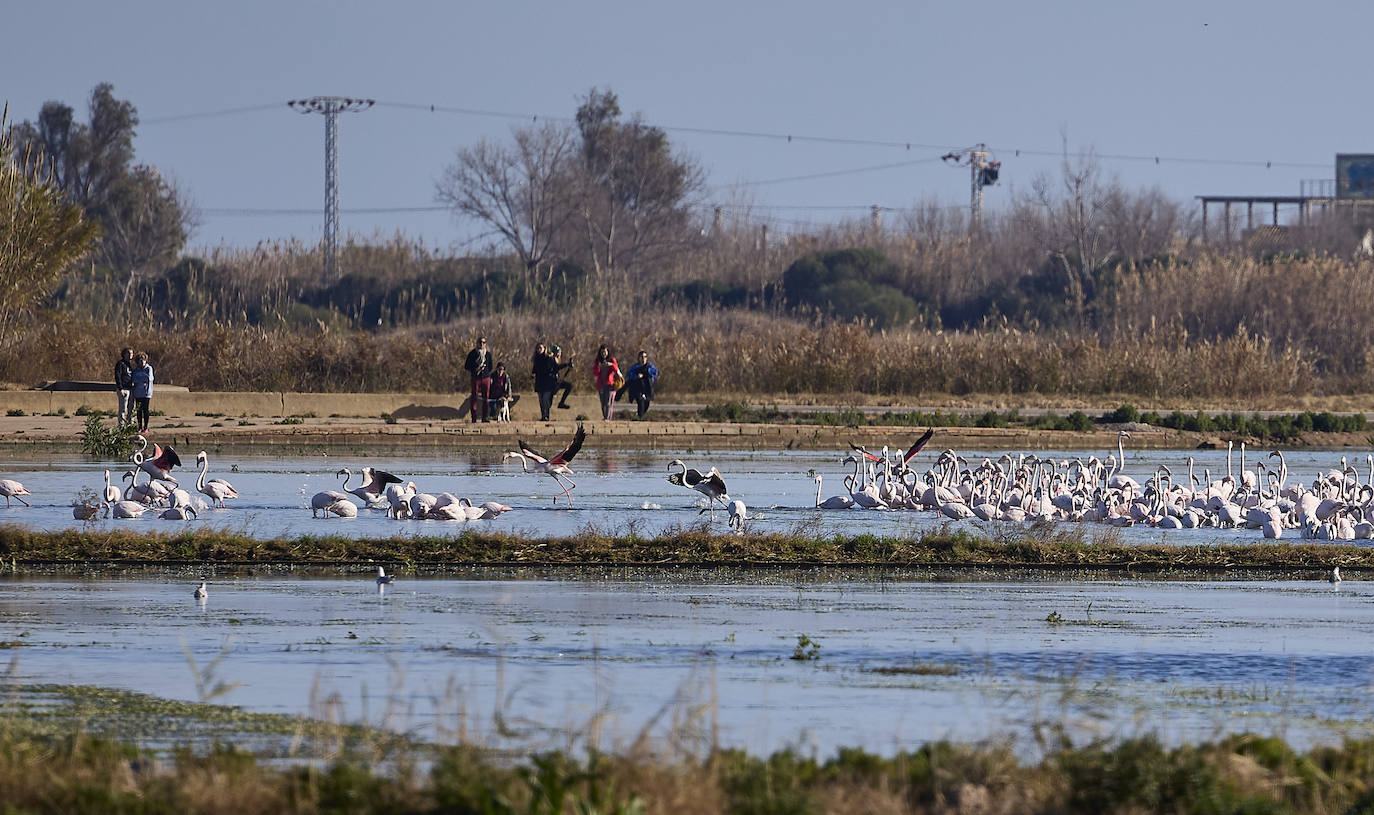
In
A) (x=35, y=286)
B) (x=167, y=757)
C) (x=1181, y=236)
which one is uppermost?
(x=1181, y=236)

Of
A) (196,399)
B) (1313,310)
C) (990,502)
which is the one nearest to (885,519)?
(990,502)

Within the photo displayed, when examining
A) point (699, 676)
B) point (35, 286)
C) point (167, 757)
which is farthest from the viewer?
point (35, 286)

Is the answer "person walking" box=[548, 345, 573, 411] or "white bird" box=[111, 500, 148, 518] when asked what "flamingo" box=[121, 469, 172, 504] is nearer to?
"white bird" box=[111, 500, 148, 518]

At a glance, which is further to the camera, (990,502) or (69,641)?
(990,502)

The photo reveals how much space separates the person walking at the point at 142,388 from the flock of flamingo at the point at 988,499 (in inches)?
346

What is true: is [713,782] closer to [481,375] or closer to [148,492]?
[148,492]

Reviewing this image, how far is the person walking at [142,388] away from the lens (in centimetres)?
2858

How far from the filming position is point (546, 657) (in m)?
10.2

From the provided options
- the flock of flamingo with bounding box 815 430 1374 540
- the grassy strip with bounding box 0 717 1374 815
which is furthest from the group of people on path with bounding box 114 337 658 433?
the grassy strip with bounding box 0 717 1374 815

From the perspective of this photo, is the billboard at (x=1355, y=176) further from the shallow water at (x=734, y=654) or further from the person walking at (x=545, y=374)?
the shallow water at (x=734, y=654)

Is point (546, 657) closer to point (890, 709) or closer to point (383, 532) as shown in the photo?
point (890, 709)

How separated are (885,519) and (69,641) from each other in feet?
35.5

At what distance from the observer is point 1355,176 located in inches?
4259

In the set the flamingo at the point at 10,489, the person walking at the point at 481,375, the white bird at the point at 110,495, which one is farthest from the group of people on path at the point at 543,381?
the white bird at the point at 110,495
